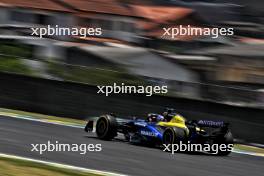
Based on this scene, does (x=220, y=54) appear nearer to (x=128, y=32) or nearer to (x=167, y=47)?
(x=167, y=47)

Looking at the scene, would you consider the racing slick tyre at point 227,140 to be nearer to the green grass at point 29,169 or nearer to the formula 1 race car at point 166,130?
the formula 1 race car at point 166,130

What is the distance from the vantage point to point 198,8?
116ft

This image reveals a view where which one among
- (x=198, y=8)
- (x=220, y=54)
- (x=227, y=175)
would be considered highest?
(x=198, y=8)

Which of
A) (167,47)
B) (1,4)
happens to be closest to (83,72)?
(167,47)

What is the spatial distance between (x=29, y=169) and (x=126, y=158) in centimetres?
204

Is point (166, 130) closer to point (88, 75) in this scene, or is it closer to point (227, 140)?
point (227, 140)

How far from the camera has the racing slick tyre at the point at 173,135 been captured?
10.1m

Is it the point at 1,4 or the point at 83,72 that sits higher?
the point at 1,4

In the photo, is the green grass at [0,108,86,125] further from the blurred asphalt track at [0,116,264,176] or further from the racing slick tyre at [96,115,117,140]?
the racing slick tyre at [96,115,117,140]

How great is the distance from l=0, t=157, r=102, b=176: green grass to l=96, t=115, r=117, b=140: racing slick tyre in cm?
335

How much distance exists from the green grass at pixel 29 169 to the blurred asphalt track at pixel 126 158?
54 cm

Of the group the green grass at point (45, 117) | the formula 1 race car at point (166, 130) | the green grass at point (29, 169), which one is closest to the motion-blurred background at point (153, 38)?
the green grass at point (45, 117)

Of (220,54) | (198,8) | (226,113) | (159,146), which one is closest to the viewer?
(159,146)

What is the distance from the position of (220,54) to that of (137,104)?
58.2ft
